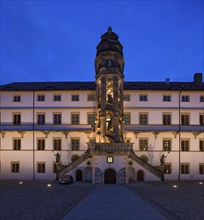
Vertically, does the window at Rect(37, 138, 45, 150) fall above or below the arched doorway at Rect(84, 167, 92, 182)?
above

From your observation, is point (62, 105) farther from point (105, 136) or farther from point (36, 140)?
point (105, 136)

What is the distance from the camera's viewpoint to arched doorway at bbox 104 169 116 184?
38531mm

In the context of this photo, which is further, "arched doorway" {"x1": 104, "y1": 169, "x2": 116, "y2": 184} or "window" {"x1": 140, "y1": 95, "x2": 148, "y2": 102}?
"window" {"x1": 140, "y1": 95, "x2": 148, "y2": 102}

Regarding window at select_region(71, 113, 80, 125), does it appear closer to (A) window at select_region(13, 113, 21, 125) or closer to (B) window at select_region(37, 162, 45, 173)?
(B) window at select_region(37, 162, 45, 173)

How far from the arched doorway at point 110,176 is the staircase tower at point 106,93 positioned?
438 cm

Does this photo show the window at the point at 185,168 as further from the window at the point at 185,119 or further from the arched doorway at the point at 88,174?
the arched doorway at the point at 88,174

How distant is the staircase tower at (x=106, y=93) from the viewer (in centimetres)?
4075

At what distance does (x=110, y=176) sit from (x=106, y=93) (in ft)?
40.0

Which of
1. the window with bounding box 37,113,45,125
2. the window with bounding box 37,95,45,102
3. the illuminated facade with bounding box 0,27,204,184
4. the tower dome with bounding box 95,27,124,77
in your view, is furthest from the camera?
the window with bounding box 37,95,45,102

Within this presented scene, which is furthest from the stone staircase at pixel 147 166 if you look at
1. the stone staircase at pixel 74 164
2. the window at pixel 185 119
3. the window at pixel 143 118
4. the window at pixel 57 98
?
the window at pixel 57 98

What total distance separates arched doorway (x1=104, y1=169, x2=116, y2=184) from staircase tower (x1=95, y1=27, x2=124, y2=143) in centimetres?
438

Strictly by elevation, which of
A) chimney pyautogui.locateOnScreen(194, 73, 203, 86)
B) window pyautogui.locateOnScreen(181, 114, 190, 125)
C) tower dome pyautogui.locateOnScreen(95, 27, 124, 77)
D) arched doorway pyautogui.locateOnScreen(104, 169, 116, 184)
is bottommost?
arched doorway pyautogui.locateOnScreen(104, 169, 116, 184)

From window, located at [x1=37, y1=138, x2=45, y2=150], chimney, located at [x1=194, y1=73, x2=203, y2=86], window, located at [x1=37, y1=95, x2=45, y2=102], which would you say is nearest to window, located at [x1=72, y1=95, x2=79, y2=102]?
window, located at [x1=37, y1=95, x2=45, y2=102]

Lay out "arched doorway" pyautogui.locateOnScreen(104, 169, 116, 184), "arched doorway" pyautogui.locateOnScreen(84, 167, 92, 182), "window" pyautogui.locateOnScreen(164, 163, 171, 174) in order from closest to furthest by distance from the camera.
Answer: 1. "arched doorway" pyautogui.locateOnScreen(104, 169, 116, 184)
2. "arched doorway" pyautogui.locateOnScreen(84, 167, 92, 182)
3. "window" pyautogui.locateOnScreen(164, 163, 171, 174)
